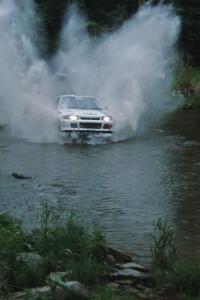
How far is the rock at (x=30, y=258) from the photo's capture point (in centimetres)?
698

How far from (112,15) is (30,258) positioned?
141ft

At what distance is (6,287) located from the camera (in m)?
6.64

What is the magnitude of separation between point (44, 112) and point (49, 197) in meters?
10.8

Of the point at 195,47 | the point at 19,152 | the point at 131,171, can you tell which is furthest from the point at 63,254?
the point at 195,47

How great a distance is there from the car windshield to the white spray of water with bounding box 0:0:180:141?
19.9 inches

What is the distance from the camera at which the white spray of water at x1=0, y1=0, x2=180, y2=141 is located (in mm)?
24141

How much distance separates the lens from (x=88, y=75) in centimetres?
3161

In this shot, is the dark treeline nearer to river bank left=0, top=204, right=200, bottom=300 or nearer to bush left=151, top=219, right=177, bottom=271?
river bank left=0, top=204, right=200, bottom=300

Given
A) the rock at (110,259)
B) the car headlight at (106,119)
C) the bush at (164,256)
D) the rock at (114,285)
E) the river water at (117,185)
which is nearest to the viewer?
the rock at (114,285)

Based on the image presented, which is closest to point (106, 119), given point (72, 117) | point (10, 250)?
point (72, 117)

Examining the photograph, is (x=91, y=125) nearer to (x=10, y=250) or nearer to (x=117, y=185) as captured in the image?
(x=117, y=185)

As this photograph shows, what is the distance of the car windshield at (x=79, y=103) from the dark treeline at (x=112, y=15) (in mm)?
24068

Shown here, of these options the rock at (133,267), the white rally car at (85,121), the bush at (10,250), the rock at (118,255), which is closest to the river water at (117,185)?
the rock at (118,255)

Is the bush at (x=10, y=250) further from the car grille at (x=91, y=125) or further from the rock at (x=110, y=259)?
the car grille at (x=91, y=125)
